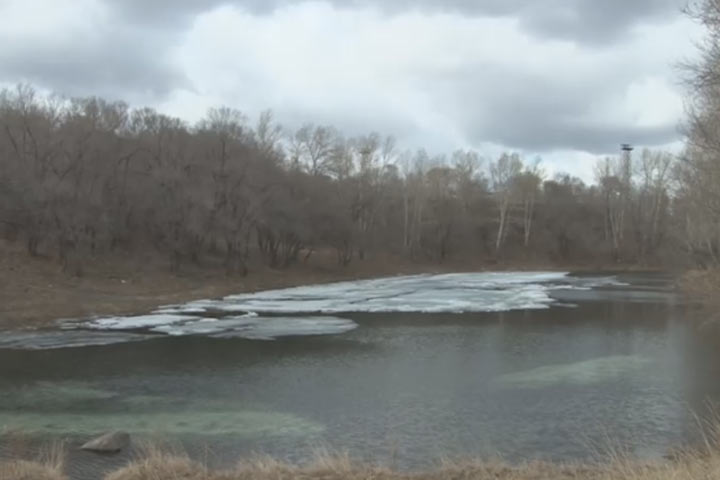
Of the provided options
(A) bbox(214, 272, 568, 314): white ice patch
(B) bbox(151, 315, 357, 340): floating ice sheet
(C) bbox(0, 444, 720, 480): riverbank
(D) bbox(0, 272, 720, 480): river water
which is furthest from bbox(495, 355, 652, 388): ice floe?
(A) bbox(214, 272, 568, 314): white ice patch

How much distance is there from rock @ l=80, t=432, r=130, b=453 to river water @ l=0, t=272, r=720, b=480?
0.30m

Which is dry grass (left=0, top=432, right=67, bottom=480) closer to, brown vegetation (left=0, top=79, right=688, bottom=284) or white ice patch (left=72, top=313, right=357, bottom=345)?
white ice patch (left=72, top=313, right=357, bottom=345)

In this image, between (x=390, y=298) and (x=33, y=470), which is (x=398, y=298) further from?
(x=33, y=470)

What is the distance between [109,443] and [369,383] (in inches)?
330

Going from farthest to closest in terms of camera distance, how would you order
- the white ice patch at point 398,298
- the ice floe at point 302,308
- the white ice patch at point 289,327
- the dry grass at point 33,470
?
the white ice patch at point 398,298, the ice floe at point 302,308, the white ice patch at point 289,327, the dry grass at point 33,470

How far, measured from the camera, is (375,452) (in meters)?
13.7

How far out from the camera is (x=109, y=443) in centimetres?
1380

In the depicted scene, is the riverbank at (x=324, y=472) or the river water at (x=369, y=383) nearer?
the riverbank at (x=324, y=472)

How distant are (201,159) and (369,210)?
2738 centimetres

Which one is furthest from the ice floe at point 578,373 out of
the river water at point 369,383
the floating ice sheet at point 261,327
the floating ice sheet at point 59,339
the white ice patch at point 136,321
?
the white ice patch at point 136,321

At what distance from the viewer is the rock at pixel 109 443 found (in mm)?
13695

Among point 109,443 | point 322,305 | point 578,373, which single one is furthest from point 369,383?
point 322,305

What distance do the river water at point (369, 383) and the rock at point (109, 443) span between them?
30 centimetres

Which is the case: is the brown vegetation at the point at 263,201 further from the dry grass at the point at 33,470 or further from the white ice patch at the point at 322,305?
the dry grass at the point at 33,470
